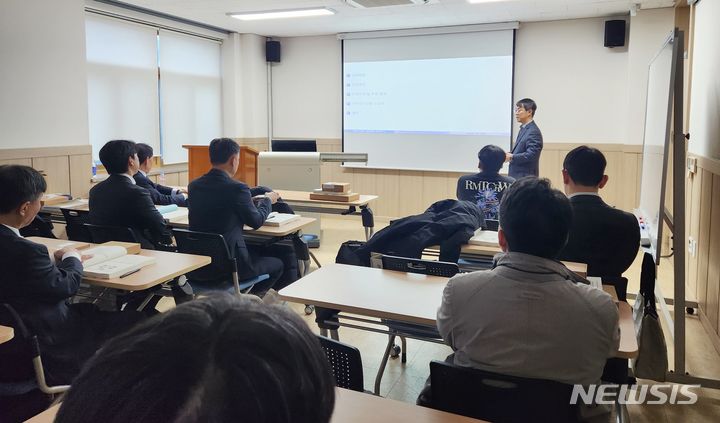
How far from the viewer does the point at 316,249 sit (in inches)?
252

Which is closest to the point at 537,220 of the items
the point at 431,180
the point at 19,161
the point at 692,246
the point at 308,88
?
the point at 692,246

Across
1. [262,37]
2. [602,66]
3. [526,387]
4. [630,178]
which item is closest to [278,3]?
[262,37]

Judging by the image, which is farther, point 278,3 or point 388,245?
point 278,3

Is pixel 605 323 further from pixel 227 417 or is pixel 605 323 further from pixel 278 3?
pixel 278 3

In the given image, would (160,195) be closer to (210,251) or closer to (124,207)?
(124,207)

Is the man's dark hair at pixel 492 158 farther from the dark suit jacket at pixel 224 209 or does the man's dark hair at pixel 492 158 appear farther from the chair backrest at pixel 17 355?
the chair backrest at pixel 17 355

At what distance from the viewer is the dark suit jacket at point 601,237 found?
102 inches

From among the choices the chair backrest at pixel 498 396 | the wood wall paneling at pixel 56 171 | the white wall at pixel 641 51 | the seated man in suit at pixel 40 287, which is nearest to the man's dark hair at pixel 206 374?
the chair backrest at pixel 498 396

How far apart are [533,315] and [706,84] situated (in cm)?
322

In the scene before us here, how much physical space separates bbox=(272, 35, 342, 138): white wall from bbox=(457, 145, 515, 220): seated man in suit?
4.43 metres

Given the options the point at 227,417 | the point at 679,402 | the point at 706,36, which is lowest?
the point at 679,402

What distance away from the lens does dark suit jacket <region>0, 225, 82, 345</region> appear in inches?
85.7

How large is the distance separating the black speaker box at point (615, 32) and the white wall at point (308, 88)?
356 centimetres

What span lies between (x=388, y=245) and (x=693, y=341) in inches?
86.1
